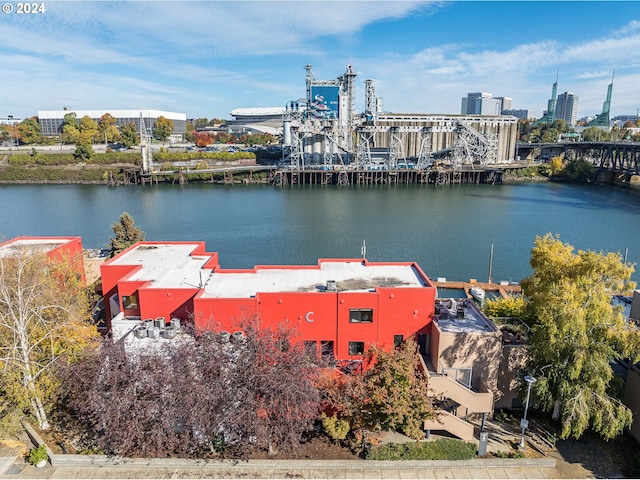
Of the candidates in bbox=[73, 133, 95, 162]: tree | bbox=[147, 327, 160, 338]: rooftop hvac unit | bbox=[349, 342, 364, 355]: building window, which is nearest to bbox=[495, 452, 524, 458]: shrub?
bbox=[349, 342, 364, 355]: building window

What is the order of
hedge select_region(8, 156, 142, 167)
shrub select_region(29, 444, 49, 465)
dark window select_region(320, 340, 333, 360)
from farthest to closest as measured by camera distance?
hedge select_region(8, 156, 142, 167), dark window select_region(320, 340, 333, 360), shrub select_region(29, 444, 49, 465)

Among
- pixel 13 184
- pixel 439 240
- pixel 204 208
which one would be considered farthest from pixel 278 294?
pixel 13 184

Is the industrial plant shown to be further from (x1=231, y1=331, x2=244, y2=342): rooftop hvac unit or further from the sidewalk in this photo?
the sidewalk

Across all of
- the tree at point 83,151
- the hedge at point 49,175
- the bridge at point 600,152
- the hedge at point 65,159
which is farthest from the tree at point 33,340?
the bridge at point 600,152

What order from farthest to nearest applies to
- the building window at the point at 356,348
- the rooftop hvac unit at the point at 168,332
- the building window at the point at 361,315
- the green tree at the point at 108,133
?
1. the green tree at the point at 108,133
2. the building window at the point at 356,348
3. the building window at the point at 361,315
4. the rooftop hvac unit at the point at 168,332

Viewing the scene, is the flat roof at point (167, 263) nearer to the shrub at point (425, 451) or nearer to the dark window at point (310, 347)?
the dark window at point (310, 347)

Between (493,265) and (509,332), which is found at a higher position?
(509,332)

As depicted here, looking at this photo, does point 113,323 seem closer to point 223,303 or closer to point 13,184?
point 223,303
